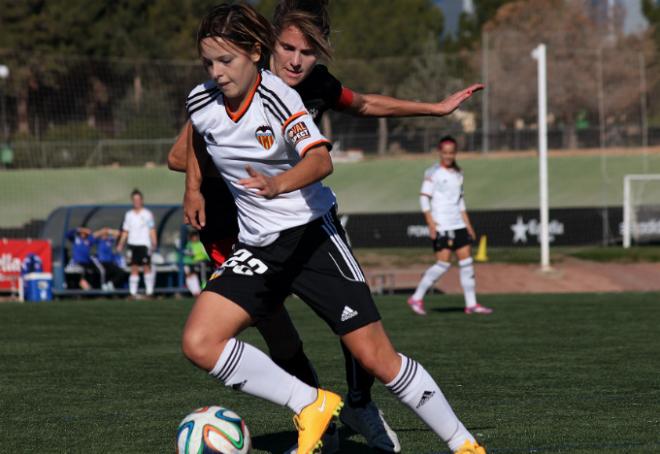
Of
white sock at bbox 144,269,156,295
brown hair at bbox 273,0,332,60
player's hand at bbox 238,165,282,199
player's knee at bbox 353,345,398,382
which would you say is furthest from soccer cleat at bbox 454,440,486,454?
white sock at bbox 144,269,156,295

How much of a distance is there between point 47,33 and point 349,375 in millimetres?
56735

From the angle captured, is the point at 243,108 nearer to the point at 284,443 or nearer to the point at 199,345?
the point at 199,345

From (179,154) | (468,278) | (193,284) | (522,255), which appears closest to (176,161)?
(179,154)

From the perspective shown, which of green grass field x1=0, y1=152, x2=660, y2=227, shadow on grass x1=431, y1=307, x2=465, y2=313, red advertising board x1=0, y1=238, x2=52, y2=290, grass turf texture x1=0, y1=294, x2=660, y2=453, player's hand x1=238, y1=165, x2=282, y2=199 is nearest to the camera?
player's hand x1=238, y1=165, x2=282, y2=199

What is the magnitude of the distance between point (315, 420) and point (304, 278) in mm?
613

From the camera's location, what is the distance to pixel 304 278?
494cm

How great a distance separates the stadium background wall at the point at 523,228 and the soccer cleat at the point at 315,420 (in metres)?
25.6

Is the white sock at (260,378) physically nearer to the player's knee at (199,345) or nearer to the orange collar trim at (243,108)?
the player's knee at (199,345)

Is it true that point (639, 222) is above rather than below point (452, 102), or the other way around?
below

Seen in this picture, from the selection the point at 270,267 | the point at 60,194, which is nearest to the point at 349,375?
the point at 270,267

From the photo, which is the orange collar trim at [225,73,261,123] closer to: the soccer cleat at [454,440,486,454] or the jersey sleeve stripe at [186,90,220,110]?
the jersey sleeve stripe at [186,90,220,110]

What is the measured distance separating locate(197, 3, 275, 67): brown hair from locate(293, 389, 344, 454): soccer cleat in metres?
1.52

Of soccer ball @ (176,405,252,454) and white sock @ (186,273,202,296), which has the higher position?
soccer ball @ (176,405,252,454)

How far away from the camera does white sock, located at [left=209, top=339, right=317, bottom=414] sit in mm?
4766
